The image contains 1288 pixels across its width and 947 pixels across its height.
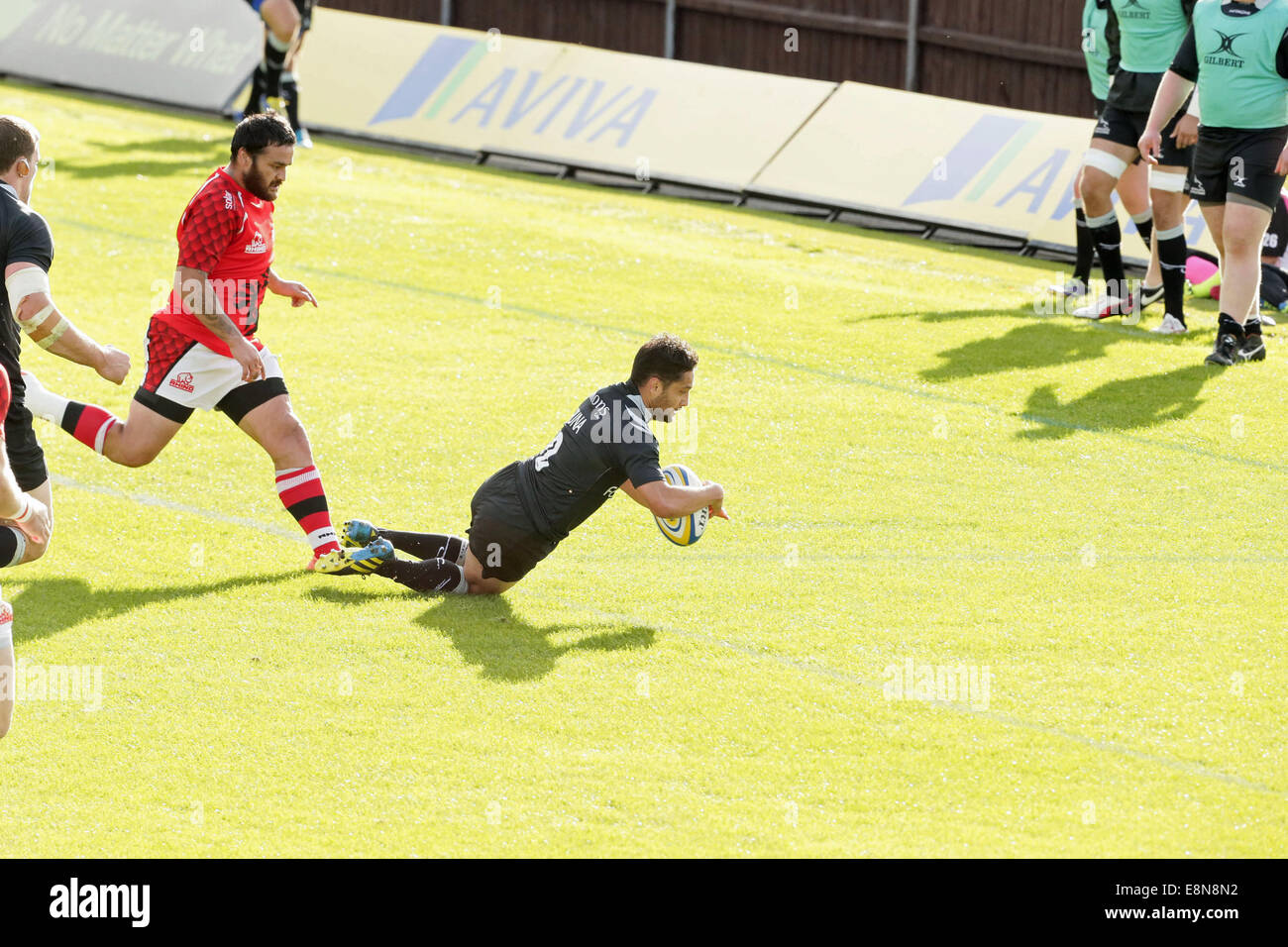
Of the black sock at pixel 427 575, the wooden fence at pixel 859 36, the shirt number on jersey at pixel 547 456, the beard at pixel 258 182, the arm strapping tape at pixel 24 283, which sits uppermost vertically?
the wooden fence at pixel 859 36

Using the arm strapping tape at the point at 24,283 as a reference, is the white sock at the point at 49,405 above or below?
below

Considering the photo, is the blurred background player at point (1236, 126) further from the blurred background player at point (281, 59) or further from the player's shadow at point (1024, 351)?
the blurred background player at point (281, 59)

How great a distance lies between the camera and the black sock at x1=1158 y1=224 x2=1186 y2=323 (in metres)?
11.7

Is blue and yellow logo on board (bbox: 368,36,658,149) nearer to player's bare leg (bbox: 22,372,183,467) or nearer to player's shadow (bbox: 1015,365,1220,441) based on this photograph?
player's shadow (bbox: 1015,365,1220,441)

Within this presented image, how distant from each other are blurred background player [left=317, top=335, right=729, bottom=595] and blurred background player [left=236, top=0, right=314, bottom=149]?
Result: 10.6 m

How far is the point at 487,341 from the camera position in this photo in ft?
37.3

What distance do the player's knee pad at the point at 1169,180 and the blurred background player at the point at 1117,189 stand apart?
24 cm

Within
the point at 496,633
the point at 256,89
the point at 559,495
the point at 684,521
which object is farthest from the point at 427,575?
the point at 256,89

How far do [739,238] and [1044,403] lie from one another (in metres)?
5.47

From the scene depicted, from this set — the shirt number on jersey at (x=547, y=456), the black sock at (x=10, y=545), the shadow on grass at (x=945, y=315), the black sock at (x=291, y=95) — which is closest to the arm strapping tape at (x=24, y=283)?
the black sock at (x=10, y=545)

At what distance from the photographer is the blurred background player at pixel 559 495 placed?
6609 mm

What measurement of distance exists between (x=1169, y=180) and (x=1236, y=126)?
1.32 metres

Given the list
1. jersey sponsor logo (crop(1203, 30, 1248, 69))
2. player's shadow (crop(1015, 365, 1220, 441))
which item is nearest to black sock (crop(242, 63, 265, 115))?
player's shadow (crop(1015, 365, 1220, 441))

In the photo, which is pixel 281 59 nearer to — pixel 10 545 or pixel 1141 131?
pixel 1141 131
